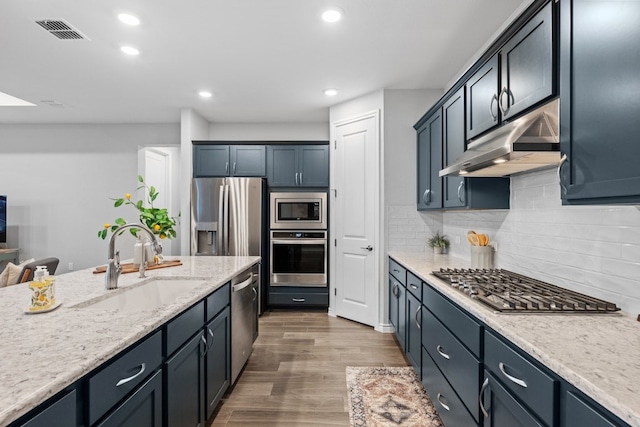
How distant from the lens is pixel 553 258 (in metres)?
1.92

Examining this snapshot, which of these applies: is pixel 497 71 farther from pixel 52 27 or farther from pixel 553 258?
pixel 52 27

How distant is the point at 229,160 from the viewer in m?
4.60

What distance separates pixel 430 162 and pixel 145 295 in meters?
2.68

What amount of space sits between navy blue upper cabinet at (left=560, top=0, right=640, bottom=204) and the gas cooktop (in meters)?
0.46

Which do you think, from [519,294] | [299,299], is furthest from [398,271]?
[299,299]

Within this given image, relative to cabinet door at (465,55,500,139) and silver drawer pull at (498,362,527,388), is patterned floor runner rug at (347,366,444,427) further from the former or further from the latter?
cabinet door at (465,55,500,139)

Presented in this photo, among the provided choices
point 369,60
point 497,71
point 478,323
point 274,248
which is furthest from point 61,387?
point 274,248

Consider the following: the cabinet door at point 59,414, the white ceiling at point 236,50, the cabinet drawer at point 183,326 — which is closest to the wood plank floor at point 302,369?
the cabinet drawer at point 183,326

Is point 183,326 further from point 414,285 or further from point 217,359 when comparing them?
point 414,285

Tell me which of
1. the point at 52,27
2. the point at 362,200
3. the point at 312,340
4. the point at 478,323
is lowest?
the point at 312,340

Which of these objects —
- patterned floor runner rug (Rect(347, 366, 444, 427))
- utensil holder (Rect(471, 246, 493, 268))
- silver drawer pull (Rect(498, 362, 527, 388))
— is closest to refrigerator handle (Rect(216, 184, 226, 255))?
patterned floor runner rug (Rect(347, 366, 444, 427))

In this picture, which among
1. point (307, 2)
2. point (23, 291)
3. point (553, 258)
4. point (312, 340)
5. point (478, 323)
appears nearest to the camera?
point (478, 323)

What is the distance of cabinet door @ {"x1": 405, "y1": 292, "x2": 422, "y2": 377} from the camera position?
2.45 meters

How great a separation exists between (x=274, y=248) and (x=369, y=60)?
257 cm
